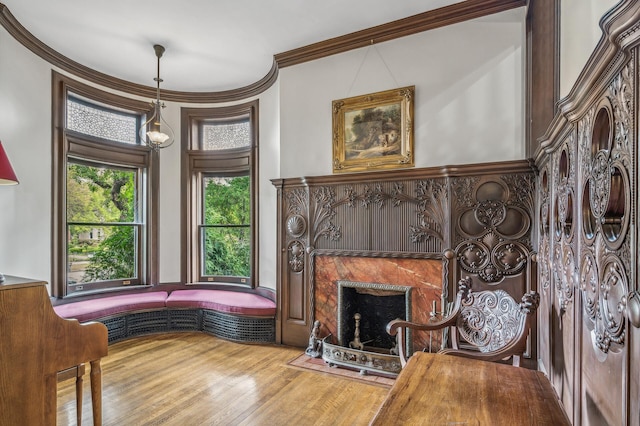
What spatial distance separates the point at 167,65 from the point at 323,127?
6.99ft

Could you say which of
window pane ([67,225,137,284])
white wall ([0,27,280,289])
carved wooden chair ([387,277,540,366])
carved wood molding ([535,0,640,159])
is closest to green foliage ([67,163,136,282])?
window pane ([67,225,137,284])

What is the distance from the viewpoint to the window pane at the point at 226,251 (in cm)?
480

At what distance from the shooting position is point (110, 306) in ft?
12.9

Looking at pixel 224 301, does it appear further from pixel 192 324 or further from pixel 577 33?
pixel 577 33

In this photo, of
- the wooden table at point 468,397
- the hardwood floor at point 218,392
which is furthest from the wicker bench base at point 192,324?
the wooden table at point 468,397

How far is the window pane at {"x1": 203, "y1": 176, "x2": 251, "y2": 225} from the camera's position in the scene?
15.9 feet

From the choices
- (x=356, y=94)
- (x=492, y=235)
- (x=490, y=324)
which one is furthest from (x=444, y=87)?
(x=490, y=324)

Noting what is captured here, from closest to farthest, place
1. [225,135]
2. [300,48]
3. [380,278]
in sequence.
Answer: [380,278] → [300,48] → [225,135]

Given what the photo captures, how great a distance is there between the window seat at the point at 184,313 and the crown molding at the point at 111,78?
9.03ft

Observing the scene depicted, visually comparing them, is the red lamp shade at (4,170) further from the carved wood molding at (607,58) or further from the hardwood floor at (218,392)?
the carved wood molding at (607,58)

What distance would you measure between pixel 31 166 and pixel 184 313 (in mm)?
2351

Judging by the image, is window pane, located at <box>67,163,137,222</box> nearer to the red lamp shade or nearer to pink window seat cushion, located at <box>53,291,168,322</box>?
pink window seat cushion, located at <box>53,291,168,322</box>

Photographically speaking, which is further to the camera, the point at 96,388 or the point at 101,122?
the point at 101,122

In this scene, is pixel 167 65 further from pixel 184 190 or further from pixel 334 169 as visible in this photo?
pixel 334 169
